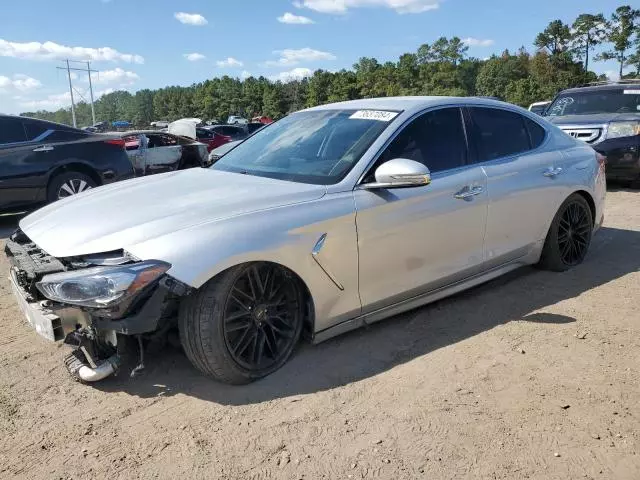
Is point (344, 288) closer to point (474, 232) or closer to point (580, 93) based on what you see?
point (474, 232)

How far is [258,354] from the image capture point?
3137 millimetres

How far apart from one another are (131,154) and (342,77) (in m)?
63.0

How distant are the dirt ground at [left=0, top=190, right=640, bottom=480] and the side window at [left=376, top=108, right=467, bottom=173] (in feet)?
3.69

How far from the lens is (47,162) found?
7.91 metres

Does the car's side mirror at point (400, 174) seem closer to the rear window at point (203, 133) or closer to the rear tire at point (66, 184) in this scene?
the rear tire at point (66, 184)

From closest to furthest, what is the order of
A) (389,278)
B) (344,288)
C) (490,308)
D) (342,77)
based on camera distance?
(344,288) < (389,278) < (490,308) < (342,77)

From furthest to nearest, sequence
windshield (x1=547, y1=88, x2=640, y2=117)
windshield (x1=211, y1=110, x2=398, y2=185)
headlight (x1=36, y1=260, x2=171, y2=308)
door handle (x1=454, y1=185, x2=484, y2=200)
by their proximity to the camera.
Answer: windshield (x1=547, y1=88, x2=640, y2=117)
door handle (x1=454, y1=185, x2=484, y2=200)
windshield (x1=211, y1=110, x2=398, y2=185)
headlight (x1=36, y1=260, x2=171, y2=308)

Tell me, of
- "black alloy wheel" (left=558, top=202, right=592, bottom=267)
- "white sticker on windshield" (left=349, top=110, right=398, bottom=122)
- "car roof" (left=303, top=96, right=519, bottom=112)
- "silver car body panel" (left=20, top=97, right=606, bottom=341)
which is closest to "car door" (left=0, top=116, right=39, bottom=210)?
"silver car body panel" (left=20, top=97, right=606, bottom=341)

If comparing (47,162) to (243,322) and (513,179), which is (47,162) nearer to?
(243,322)

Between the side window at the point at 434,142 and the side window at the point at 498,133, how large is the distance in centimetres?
18

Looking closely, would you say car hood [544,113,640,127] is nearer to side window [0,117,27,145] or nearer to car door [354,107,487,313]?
car door [354,107,487,313]

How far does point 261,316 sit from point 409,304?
3.68 ft

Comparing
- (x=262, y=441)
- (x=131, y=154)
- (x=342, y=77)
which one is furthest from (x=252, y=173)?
(x=342, y=77)

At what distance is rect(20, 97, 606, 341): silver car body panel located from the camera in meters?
2.87
